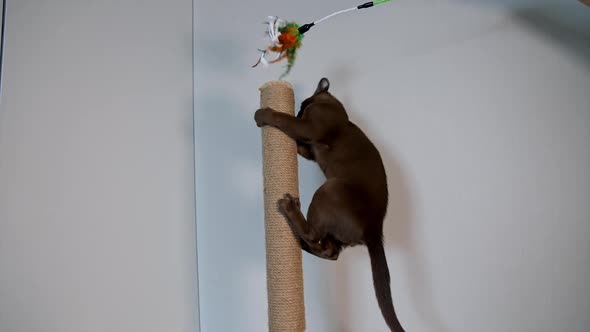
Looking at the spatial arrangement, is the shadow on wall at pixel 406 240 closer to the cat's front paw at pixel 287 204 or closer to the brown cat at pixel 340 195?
the brown cat at pixel 340 195

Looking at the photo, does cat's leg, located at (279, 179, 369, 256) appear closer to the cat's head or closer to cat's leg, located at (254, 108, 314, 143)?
cat's leg, located at (254, 108, 314, 143)

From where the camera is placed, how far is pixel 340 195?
3.92 feet

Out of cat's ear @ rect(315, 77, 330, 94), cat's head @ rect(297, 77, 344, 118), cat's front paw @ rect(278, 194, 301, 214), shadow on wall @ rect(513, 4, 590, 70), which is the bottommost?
cat's front paw @ rect(278, 194, 301, 214)

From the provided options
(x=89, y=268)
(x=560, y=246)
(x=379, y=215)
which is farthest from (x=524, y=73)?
(x=89, y=268)

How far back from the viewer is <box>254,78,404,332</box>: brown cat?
119 cm

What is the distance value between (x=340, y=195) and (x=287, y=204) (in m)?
0.16

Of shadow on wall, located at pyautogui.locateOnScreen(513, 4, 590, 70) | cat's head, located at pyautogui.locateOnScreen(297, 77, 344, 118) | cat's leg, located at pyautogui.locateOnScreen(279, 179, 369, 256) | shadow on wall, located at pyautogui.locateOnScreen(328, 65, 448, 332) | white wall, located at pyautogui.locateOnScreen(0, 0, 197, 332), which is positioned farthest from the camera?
shadow on wall, located at pyautogui.locateOnScreen(513, 4, 590, 70)

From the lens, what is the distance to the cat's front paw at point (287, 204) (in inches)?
48.1

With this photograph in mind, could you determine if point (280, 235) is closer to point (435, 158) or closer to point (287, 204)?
point (287, 204)

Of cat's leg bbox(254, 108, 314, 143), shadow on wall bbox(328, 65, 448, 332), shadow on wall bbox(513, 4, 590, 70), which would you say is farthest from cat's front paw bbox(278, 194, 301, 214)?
shadow on wall bbox(513, 4, 590, 70)

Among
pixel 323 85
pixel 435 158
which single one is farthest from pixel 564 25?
pixel 323 85

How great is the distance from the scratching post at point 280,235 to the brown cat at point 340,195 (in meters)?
0.03

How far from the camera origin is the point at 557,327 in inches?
65.7

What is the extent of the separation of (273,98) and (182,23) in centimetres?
73
